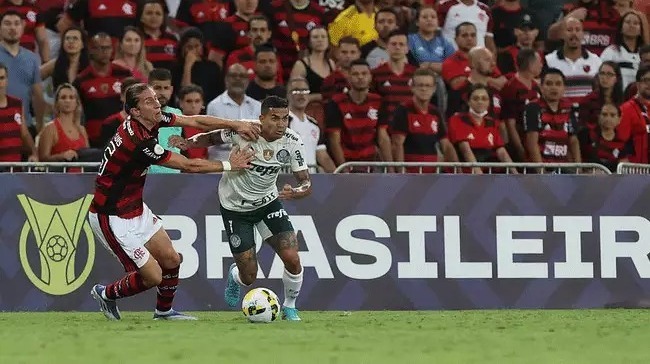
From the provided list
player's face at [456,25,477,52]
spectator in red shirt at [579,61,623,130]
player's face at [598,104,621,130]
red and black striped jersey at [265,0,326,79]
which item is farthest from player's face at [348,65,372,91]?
spectator in red shirt at [579,61,623,130]

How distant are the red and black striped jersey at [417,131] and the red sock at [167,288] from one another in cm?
502

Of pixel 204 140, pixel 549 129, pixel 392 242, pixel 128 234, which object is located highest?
pixel 204 140

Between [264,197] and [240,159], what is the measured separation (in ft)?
2.65

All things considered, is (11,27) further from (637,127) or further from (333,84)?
(637,127)

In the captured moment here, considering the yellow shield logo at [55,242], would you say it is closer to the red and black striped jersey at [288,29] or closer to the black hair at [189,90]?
the black hair at [189,90]

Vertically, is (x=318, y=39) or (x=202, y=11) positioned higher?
(x=202, y=11)

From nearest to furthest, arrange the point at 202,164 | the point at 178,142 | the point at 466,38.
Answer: the point at 202,164 → the point at 178,142 → the point at 466,38

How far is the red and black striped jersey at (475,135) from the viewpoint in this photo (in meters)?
18.5

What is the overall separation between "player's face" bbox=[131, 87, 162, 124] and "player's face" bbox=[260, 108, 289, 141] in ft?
4.15

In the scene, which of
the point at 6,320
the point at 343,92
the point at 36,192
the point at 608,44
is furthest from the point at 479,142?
the point at 6,320

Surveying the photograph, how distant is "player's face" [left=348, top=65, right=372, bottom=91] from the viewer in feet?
60.5

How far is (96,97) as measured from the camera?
1809 cm

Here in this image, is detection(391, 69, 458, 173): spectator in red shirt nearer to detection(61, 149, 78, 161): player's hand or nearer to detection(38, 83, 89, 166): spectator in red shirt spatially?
detection(38, 83, 89, 166): spectator in red shirt

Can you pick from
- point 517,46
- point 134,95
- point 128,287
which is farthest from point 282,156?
point 517,46
